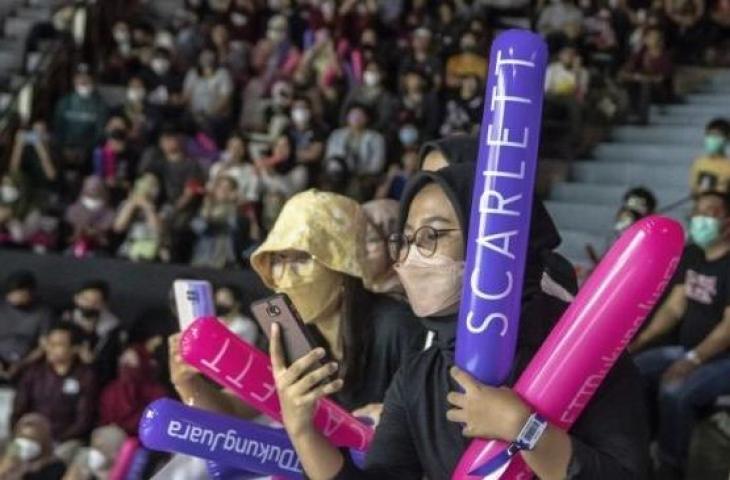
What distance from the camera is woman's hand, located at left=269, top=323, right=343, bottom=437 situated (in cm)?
187

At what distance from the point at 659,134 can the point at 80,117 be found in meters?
4.24

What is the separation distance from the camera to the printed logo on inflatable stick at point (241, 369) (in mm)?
2125

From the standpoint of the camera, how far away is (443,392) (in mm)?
1900

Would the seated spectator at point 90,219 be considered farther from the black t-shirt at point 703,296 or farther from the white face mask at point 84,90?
the black t-shirt at point 703,296

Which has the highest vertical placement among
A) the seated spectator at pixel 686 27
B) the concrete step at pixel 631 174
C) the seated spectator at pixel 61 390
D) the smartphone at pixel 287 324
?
the seated spectator at pixel 686 27

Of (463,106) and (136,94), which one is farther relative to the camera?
(136,94)

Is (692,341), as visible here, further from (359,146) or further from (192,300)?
(359,146)

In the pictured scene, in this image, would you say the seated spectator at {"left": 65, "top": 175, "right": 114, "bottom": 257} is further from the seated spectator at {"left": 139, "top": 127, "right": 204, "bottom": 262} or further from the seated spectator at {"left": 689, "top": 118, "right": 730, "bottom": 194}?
the seated spectator at {"left": 689, "top": 118, "right": 730, "bottom": 194}

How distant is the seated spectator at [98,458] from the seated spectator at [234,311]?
87 centimetres

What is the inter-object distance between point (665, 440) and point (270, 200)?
393 centimetres

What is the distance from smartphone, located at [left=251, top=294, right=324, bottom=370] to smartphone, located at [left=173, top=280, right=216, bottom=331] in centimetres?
45

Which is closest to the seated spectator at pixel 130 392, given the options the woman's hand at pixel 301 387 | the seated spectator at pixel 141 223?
the seated spectator at pixel 141 223

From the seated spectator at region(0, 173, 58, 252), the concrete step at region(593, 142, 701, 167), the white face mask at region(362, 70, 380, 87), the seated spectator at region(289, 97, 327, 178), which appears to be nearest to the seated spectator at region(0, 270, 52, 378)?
the seated spectator at region(0, 173, 58, 252)

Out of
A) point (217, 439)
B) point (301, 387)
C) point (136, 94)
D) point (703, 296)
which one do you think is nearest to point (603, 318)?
point (301, 387)
